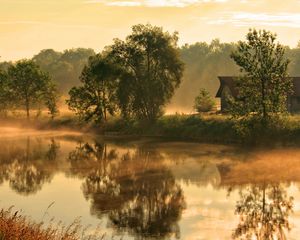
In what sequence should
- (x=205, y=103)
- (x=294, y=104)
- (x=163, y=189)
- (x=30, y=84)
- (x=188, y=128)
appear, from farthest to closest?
(x=30, y=84)
(x=205, y=103)
(x=294, y=104)
(x=188, y=128)
(x=163, y=189)

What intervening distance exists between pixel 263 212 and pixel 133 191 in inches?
320

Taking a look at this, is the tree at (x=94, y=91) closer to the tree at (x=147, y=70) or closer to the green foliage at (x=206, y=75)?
the tree at (x=147, y=70)

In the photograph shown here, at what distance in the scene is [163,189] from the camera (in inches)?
1220

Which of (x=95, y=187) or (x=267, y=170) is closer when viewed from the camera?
(x=95, y=187)

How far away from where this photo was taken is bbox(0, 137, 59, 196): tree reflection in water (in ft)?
108

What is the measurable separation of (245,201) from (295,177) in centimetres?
748

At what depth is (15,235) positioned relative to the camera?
13.8 m

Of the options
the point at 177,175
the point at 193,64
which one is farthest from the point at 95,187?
the point at 193,64

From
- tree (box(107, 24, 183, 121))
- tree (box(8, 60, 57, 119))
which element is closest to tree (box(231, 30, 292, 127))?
tree (box(107, 24, 183, 121))

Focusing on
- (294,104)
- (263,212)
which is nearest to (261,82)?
(294,104)

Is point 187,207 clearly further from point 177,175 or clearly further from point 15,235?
point 15,235

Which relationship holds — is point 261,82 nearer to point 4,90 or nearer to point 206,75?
point 4,90

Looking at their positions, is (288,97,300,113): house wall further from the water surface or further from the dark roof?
the water surface

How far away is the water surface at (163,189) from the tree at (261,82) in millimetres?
4807
